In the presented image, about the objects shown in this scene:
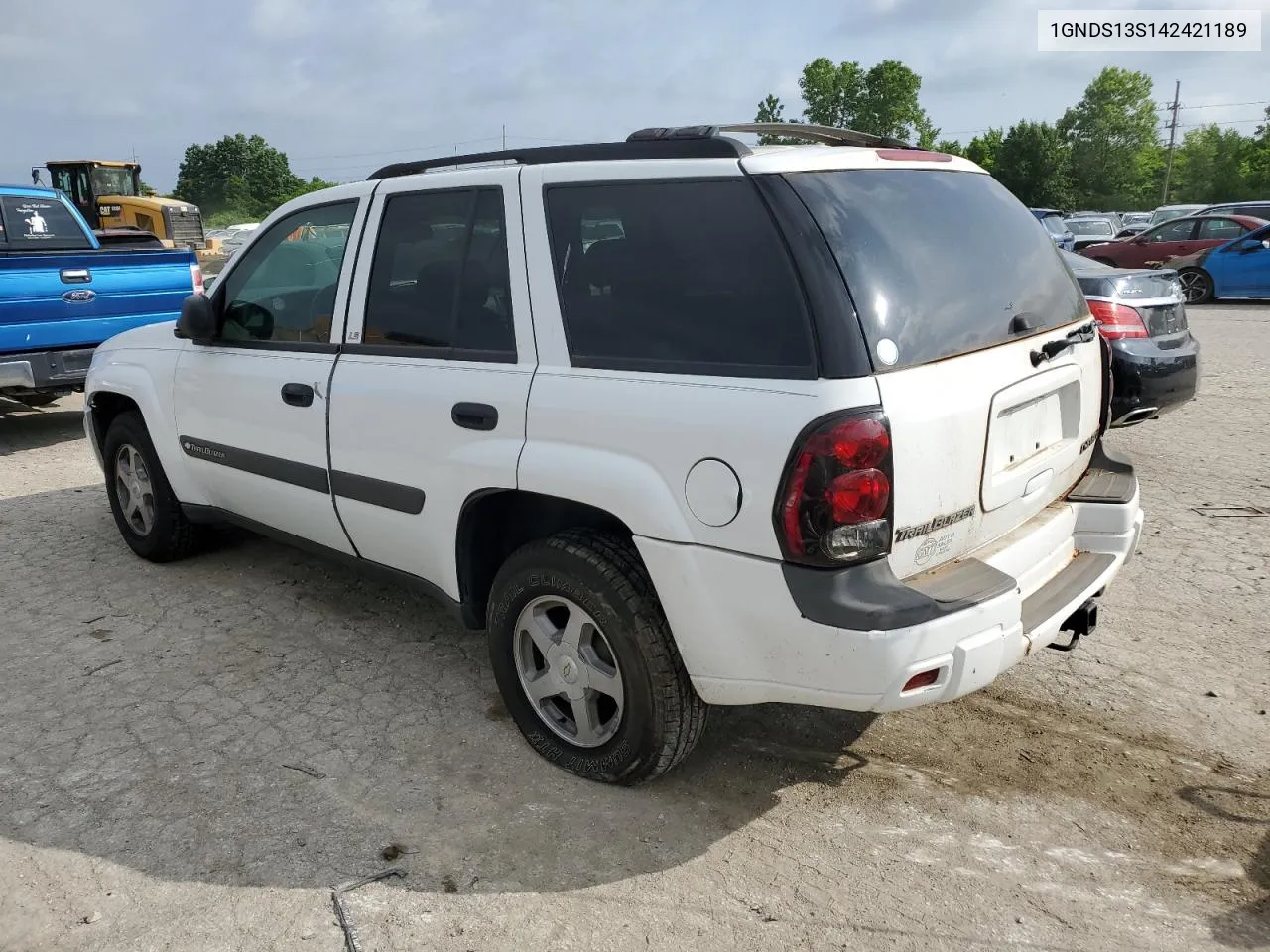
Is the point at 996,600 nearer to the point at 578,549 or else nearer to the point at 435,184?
the point at 578,549

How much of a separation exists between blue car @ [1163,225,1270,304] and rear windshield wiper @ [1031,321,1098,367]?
602 inches

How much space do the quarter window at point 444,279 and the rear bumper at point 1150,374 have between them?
173 inches

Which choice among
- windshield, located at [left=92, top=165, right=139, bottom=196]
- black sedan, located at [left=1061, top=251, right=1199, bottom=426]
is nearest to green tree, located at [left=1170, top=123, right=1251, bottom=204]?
windshield, located at [left=92, top=165, right=139, bottom=196]

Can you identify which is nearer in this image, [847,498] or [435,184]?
[847,498]

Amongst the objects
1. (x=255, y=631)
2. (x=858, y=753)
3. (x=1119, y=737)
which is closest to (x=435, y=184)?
(x=255, y=631)

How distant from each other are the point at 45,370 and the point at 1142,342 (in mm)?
7705

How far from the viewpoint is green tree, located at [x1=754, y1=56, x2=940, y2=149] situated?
80938 mm

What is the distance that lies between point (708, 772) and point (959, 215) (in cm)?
190

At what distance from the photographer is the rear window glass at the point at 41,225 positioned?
32.7ft

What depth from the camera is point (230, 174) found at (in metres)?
98.9

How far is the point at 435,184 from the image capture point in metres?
3.55

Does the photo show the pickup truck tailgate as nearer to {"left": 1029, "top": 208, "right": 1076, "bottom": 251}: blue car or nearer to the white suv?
the white suv

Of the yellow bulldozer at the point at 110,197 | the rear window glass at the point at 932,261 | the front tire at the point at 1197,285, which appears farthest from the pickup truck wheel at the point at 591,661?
the yellow bulldozer at the point at 110,197

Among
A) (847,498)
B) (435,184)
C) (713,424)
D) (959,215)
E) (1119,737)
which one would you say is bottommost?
(1119,737)
